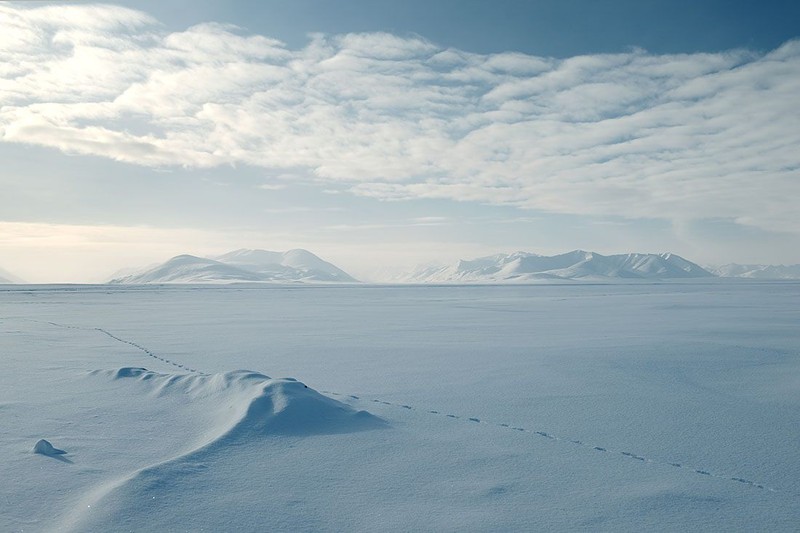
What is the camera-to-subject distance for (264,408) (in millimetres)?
5863

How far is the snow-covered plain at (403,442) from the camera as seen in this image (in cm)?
376

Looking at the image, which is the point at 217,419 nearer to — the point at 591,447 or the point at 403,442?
the point at 403,442

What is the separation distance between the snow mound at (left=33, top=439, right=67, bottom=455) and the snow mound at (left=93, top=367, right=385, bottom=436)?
1.32 m

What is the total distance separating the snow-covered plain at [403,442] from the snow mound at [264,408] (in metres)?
0.03

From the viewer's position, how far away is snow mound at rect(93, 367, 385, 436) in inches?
217

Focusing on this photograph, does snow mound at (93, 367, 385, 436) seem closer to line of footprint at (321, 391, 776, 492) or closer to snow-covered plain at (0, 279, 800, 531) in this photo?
snow-covered plain at (0, 279, 800, 531)

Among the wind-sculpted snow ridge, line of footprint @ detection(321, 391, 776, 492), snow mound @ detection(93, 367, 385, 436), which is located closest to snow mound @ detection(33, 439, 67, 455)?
the wind-sculpted snow ridge

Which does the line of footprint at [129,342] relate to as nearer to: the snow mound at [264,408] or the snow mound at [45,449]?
the snow mound at [264,408]

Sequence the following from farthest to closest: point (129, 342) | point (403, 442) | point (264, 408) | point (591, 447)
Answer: point (129, 342) → point (264, 408) → point (403, 442) → point (591, 447)

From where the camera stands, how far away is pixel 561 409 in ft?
21.5

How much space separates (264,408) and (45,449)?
6.60 feet

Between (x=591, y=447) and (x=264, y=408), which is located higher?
(x=264, y=408)

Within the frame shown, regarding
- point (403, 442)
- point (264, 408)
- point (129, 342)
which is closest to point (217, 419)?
point (264, 408)

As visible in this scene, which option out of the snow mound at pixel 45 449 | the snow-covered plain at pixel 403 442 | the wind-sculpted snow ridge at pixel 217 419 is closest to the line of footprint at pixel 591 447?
the snow-covered plain at pixel 403 442
